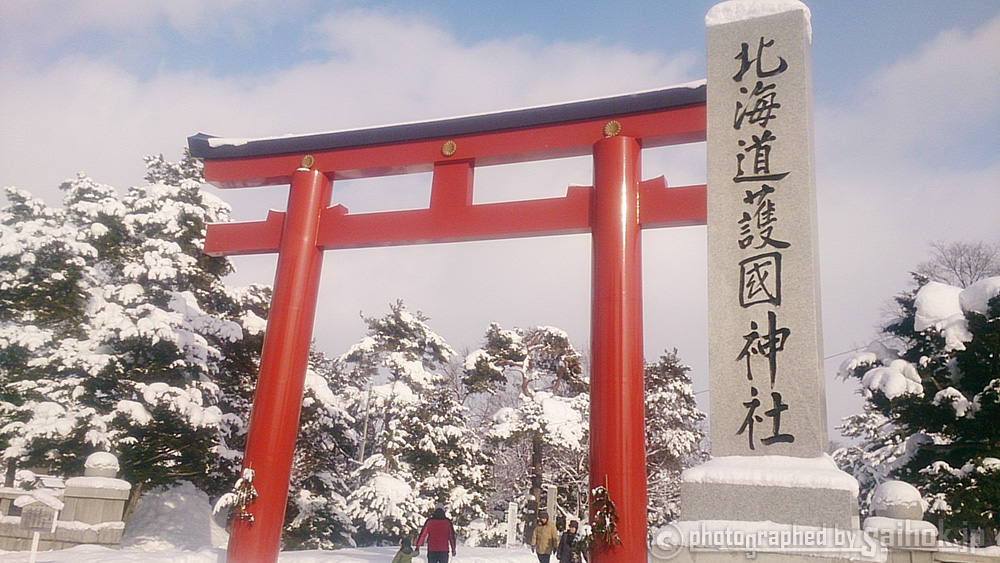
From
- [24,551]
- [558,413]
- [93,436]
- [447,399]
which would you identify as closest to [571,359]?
[558,413]

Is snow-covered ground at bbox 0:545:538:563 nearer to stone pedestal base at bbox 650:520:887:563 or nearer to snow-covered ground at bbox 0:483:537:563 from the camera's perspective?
snow-covered ground at bbox 0:483:537:563

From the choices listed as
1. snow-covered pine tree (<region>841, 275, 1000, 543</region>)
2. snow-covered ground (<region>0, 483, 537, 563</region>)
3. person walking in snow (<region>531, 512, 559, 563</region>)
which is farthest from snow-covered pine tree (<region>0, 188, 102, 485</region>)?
→ snow-covered pine tree (<region>841, 275, 1000, 543</region>)

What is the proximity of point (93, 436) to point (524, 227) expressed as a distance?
8965mm

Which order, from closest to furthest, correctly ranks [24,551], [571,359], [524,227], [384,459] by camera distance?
[524,227] < [24,551] < [384,459] < [571,359]

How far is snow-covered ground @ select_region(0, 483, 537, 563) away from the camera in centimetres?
897

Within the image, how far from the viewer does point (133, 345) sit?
508 inches

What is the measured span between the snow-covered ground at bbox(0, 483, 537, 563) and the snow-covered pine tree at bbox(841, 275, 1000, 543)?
→ 7585 millimetres

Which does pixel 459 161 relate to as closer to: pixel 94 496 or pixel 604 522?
pixel 604 522

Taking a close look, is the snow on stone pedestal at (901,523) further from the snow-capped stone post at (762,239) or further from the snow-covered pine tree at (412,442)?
the snow-covered pine tree at (412,442)

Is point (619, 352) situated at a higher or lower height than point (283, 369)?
higher

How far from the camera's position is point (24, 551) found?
10359 mm

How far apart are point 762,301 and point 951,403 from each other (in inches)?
352

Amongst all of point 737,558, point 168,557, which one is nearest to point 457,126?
point 737,558

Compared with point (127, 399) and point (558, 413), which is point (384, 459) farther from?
point (127, 399)
